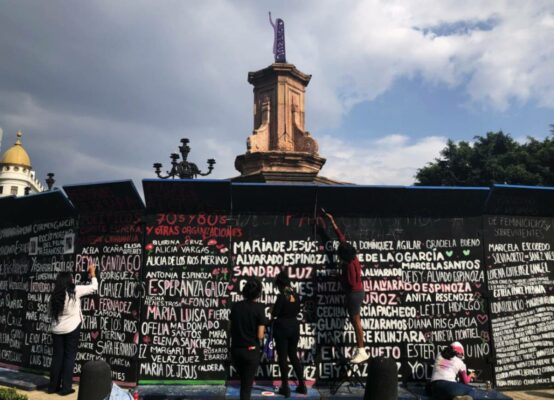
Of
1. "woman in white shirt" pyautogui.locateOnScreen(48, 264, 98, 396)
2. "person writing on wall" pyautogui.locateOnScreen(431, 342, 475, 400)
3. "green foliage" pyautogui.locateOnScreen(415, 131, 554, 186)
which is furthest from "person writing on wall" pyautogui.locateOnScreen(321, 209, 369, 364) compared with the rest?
"green foliage" pyautogui.locateOnScreen(415, 131, 554, 186)

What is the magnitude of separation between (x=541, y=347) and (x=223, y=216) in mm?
5604

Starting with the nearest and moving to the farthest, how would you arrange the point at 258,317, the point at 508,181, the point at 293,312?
the point at 258,317 → the point at 293,312 → the point at 508,181

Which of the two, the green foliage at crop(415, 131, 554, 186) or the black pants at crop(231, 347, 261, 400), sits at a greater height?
the green foliage at crop(415, 131, 554, 186)

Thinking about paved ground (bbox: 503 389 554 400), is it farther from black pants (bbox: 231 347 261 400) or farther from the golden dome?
the golden dome

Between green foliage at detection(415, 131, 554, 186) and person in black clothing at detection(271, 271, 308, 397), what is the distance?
1149 inches

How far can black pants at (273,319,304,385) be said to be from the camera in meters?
5.68

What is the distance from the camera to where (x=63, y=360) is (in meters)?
6.03

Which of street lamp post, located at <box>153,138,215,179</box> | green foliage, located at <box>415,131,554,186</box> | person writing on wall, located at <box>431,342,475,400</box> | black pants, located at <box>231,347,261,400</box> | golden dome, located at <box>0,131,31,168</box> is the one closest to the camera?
black pants, located at <box>231,347,261,400</box>

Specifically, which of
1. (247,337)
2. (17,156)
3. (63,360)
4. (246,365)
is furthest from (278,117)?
(17,156)

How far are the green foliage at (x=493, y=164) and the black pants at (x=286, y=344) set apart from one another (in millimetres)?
29236

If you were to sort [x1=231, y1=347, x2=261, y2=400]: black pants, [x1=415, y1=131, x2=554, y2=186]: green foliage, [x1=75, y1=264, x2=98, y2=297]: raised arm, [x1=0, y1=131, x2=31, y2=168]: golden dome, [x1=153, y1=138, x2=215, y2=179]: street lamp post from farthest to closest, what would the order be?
1. [x1=0, y1=131, x2=31, y2=168]: golden dome
2. [x1=415, y1=131, x2=554, y2=186]: green foliage
3. [x1=153, y1=138, x2=215, y2=179]: street lamp post
4. [x1=75, y1=264, x2=98, y2=297]: raised arm
5. [x1=231, y1=347, x2=261, y2=400]: black pants

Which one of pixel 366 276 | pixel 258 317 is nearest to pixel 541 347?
pixel 366 276

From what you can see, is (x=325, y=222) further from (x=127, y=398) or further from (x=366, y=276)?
(x=127, y=398)

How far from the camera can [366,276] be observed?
21.6ft
